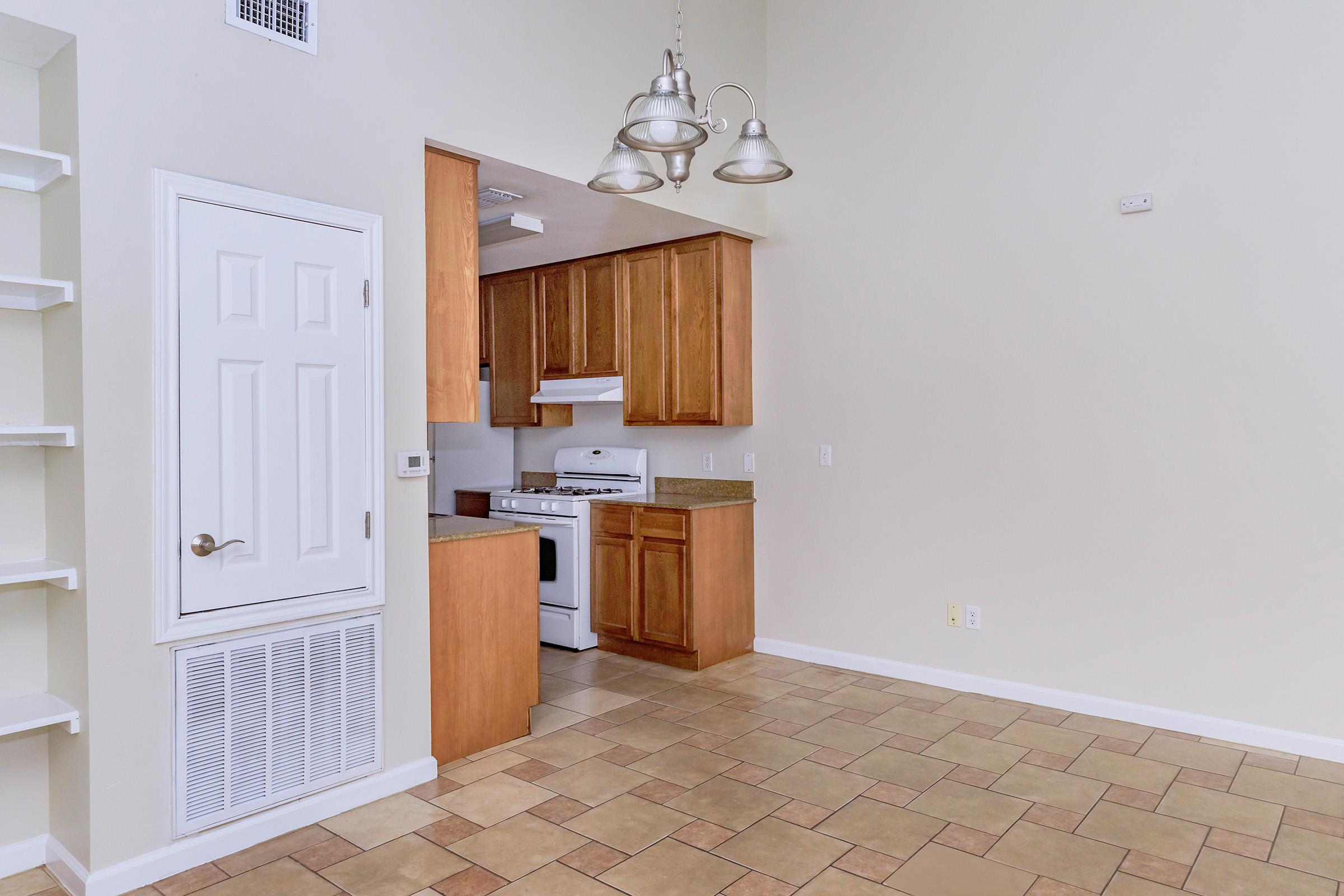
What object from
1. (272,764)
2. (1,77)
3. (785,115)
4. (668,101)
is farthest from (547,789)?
(785,115)

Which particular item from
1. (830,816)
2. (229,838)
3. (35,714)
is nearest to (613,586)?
(830,816)

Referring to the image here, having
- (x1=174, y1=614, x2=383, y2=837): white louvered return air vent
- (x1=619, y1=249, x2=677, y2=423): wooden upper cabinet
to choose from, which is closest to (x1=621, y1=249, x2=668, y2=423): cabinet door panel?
(x1=619, y1=249, x2=677, y2=423): wooden upper cabinet

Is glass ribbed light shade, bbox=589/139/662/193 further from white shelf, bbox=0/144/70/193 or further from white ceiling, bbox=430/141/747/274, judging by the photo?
white shelf, bbox=0/144/70/193

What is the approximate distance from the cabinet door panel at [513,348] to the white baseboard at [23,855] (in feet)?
12.3

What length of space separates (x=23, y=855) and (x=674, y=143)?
9.23ft

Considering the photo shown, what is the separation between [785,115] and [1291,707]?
12.3 ft

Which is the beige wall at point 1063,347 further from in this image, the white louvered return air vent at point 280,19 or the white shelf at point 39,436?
the white shelf at point 39,436

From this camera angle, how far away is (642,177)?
2639 millimetres

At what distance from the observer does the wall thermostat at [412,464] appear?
311 centimetres

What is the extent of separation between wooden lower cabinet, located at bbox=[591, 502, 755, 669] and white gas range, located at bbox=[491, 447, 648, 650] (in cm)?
7

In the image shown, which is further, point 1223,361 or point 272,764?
point 1223,361

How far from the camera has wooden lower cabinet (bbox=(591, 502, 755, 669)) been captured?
15.3ft

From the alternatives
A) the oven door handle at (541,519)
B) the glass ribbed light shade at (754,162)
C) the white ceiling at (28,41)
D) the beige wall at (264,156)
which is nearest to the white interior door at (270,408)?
the beige wall at (264,156)

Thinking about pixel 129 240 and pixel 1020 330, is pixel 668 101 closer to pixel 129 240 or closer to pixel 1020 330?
pixel 129 240
